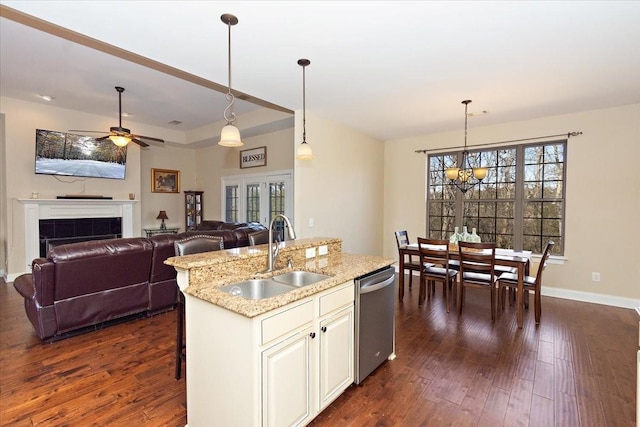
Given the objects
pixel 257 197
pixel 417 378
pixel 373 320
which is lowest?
pixel 417 378

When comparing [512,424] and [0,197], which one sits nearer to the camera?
[512,424]

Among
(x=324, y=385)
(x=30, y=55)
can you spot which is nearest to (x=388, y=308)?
(x=324, y=385)

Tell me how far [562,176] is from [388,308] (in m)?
4.00

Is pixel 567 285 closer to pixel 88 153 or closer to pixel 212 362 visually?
pixel 212 362

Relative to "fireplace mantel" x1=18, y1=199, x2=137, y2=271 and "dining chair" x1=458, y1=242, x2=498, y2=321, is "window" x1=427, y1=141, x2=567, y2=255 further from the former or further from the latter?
"fireplace mantel" x1=18, y1=199, x2=137, y2=271

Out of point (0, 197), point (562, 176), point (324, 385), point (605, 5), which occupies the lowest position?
point (324, 385)

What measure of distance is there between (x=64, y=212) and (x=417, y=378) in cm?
650

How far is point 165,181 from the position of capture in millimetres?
7488

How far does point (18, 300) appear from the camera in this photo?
163 inches

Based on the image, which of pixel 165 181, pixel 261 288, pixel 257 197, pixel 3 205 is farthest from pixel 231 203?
pixel 261 288

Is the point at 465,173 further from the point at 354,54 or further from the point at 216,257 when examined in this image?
the point at 216,257

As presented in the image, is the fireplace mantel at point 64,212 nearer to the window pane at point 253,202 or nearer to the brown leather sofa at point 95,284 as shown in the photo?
the window pane at point 253,202

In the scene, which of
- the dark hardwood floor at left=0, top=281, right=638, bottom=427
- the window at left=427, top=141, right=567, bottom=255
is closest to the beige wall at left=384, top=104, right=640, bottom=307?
the window at left=427, top=141, right=567, bottom=255

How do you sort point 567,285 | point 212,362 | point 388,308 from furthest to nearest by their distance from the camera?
1. point 567,285
2. point 388,308
3. point 212,362
